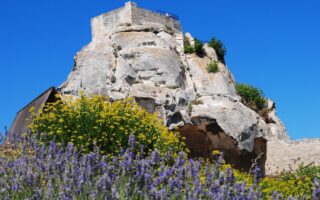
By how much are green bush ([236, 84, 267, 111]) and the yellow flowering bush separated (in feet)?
33.4

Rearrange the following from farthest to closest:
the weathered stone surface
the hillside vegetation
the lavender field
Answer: the weathered stone surface, the hillside vegetation, the lavender field

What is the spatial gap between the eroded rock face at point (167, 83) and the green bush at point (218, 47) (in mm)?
901

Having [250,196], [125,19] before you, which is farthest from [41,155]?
[125,19]

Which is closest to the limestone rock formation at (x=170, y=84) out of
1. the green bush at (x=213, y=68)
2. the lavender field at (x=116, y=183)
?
the green bush at (x=213, y=68)

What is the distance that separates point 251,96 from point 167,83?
15.1 feet

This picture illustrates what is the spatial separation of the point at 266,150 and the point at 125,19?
283 inches

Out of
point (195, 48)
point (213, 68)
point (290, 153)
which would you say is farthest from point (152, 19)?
point (290, 153)

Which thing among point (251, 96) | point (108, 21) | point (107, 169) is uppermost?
point (108, 21)

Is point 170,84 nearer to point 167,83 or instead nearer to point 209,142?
point 167,83

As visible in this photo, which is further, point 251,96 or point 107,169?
point 251,96

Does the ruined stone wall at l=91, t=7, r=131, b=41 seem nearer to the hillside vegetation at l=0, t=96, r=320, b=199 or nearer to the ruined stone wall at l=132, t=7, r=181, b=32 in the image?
the ruined stone wall at l=132, t=7, r=181, b=32

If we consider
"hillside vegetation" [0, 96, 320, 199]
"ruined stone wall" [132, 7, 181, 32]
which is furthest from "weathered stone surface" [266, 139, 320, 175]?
"hillside vegetation" [0, 96, 320, 199]

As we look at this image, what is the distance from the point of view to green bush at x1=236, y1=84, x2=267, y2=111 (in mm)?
20438

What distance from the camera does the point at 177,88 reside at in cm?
1758
